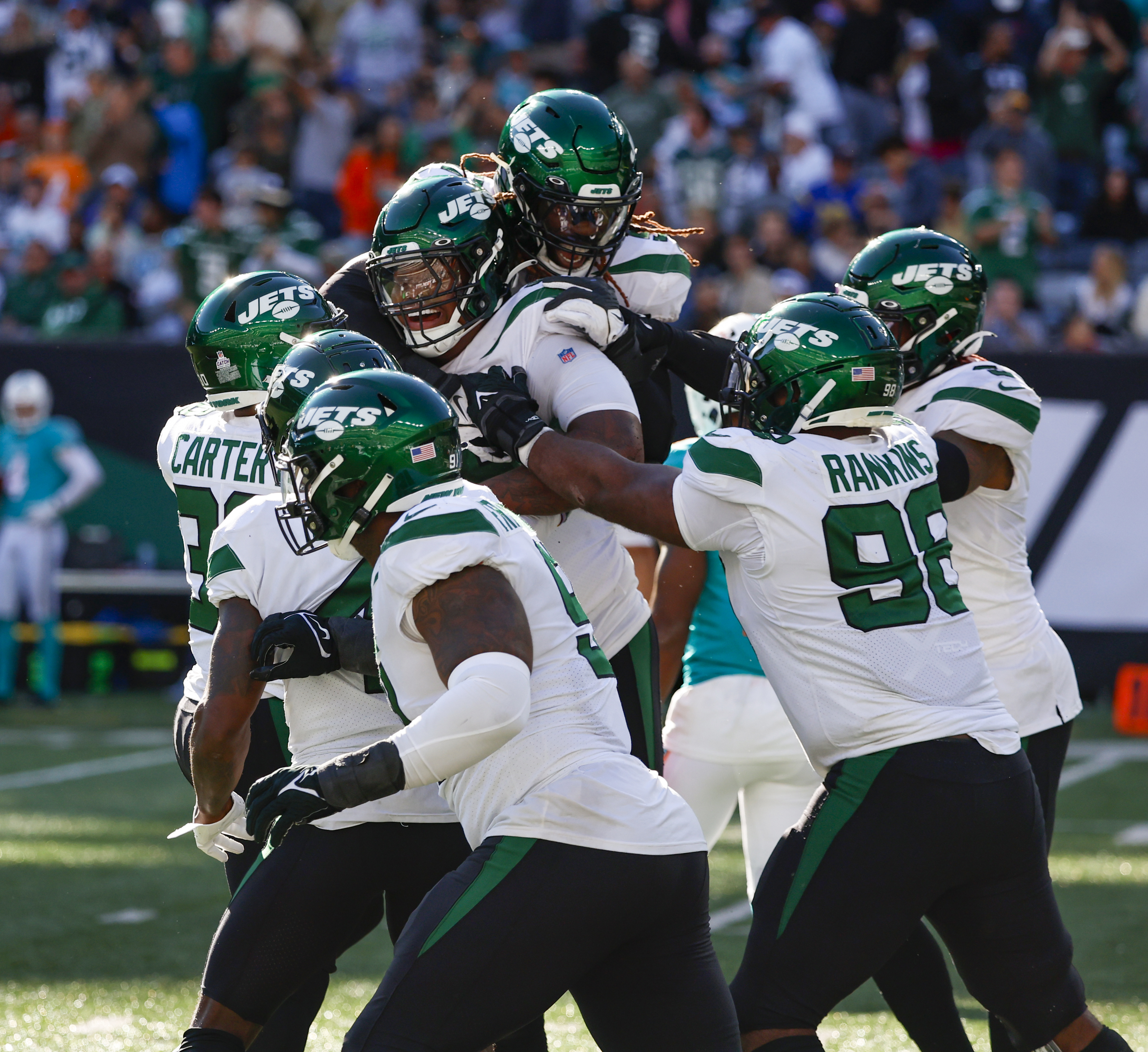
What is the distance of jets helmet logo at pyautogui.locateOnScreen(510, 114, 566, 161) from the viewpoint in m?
3.49

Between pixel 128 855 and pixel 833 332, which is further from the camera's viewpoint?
pixel 128 855

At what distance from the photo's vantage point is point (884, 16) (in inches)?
508

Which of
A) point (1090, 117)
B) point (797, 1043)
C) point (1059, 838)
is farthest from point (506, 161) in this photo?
point (1090, 117)

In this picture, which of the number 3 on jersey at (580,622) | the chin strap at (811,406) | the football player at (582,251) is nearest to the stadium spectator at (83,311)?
the football player at (582,251)

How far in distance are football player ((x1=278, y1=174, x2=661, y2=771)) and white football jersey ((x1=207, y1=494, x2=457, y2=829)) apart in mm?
428

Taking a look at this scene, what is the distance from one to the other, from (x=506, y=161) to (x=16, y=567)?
7.92 metres

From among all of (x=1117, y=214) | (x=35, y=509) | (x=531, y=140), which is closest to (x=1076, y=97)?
(x=1117, y=214)

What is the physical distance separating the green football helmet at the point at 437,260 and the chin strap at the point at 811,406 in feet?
2.41

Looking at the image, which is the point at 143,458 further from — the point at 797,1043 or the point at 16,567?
the point at 797,1043

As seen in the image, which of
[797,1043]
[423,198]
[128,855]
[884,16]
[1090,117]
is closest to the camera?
[797,1043]

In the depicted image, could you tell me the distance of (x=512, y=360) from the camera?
3.43 meters

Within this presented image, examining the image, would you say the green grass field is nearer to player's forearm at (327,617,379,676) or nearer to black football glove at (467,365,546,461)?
player's forearm at (327,617,379,676)

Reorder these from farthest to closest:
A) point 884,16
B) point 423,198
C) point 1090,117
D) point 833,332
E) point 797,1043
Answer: point 884,16, point 1090,117, point 423,198, point 833,332, point 797,1043

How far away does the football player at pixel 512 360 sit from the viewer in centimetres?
333
